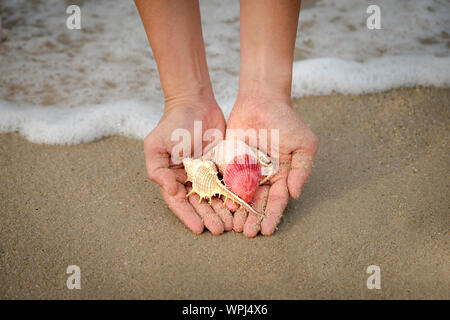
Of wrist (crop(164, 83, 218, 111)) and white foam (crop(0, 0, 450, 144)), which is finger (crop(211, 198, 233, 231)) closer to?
wrist (crop(164, 83, 218, 111))

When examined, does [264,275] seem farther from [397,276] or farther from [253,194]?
[397,276]

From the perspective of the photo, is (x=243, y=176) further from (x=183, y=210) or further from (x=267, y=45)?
(x=267, y=45)

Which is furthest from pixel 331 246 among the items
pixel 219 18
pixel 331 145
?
pixel 219 18

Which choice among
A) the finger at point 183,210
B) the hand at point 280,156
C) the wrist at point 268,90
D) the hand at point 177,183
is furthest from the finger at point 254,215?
the wrist at point 268,90

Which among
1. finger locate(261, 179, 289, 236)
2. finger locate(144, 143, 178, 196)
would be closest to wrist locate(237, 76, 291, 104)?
finger locate(261, 179, 289, 236)

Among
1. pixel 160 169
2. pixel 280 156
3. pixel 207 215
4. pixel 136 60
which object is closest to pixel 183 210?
pixel 207 215
